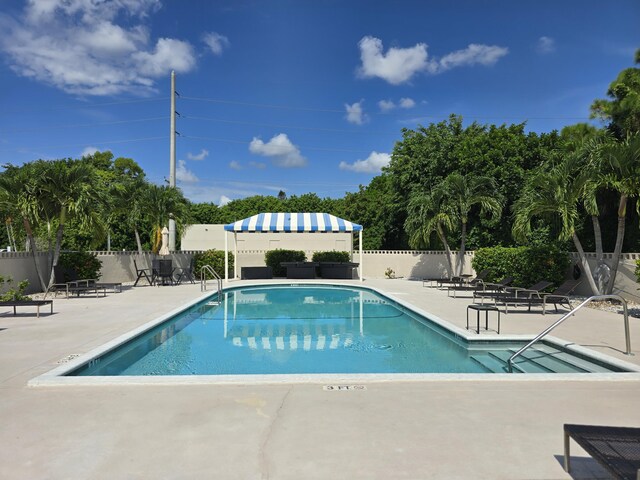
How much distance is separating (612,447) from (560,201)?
10.7m

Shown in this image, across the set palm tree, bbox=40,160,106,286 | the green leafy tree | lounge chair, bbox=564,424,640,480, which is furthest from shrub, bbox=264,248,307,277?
lounge chair, bbox=564,424,640,480

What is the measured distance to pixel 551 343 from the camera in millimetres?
7301

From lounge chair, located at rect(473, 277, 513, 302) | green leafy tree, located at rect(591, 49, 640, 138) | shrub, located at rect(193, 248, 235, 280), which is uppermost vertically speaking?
green leafy tree, located at rect(591, 49, 640, 138)

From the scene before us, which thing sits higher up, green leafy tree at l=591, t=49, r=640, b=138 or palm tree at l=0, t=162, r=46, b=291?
green leafy tree at l=591, t=49, r=640, b=138

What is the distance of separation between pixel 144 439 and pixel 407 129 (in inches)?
998

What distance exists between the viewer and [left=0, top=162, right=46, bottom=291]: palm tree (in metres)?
13.8

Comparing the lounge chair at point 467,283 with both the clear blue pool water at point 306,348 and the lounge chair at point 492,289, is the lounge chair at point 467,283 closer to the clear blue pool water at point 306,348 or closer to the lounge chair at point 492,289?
the lounge chair at point 492,289

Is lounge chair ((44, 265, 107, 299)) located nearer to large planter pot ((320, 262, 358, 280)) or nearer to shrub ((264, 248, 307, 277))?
shrub ((264, 248, 307, 277))

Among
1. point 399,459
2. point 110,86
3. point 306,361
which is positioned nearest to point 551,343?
point 306,361

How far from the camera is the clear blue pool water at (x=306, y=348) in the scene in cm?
646

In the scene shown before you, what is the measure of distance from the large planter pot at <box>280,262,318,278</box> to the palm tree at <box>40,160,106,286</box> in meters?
9.02

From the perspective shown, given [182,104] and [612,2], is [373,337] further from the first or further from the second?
[182,104]

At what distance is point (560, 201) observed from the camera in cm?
1189

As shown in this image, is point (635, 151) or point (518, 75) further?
point (518, 75)
